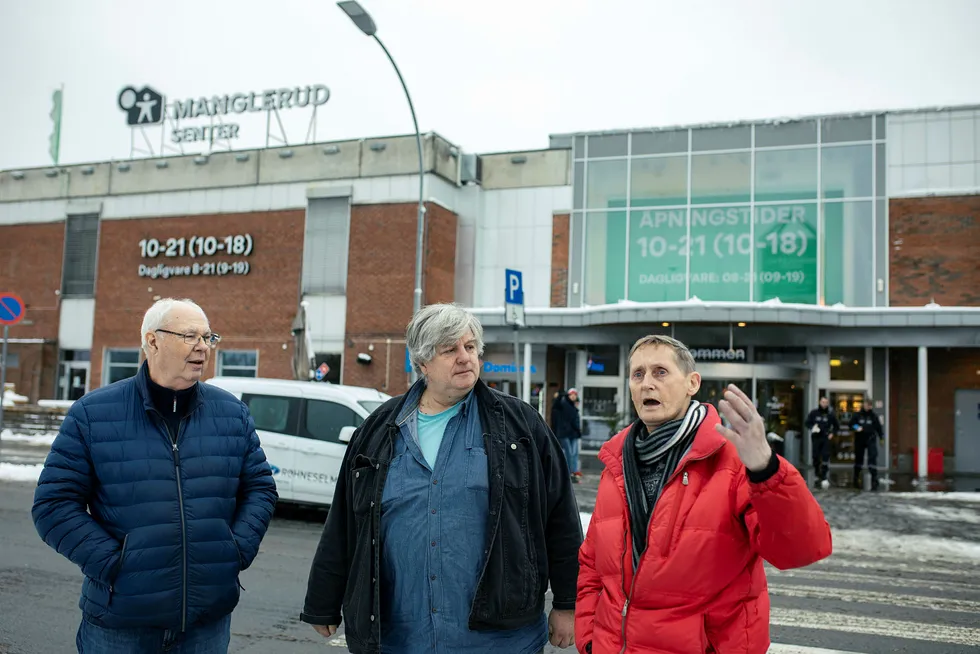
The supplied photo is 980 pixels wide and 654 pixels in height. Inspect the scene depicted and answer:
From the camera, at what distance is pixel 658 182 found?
25.2 m

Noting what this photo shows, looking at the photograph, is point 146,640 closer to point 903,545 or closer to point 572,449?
point 903,545

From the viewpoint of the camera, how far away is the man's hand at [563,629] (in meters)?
3.23

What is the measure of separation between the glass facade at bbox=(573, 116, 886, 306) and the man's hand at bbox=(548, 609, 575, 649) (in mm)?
21892

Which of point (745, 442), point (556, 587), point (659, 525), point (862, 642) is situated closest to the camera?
point (745, 442)

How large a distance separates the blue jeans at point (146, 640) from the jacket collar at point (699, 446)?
1731 millimetres

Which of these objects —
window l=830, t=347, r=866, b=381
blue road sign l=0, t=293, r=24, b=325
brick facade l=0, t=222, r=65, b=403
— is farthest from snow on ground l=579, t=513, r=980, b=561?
brick facade l=0, t=222, r=65, b=403

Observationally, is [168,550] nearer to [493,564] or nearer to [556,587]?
[493,564]

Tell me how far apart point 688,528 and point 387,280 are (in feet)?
79.8

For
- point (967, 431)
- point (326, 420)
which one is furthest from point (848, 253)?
point (326, 420)

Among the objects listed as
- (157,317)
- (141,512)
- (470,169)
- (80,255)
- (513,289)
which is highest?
(470,169)

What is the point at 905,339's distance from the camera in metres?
20.4

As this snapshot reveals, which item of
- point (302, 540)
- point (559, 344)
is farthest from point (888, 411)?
point (302, 540)

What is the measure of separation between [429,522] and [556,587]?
608 mm

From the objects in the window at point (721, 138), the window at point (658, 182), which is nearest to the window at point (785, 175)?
the window at point (721, 138)
